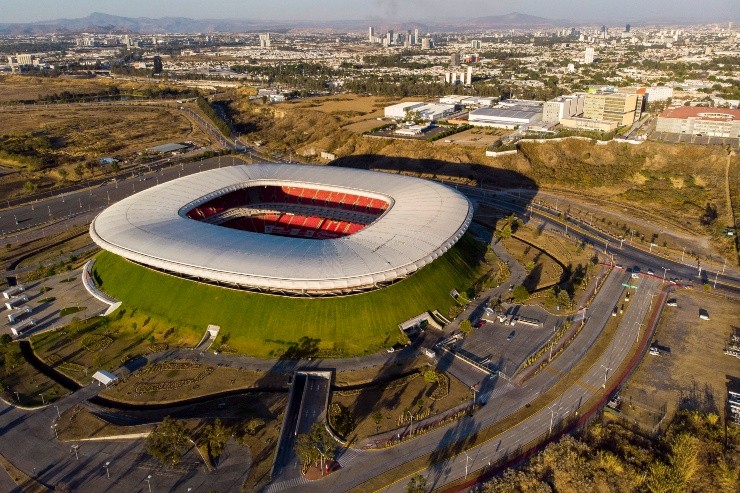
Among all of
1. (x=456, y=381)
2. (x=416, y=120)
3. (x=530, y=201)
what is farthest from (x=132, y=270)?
(x=416, y=120)

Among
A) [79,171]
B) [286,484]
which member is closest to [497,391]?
[286,484]

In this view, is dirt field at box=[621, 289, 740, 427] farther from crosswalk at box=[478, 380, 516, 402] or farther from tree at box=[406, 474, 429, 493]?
tree at box=[406, 474, 429, 493]

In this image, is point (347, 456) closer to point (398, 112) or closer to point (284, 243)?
point (284, 243)

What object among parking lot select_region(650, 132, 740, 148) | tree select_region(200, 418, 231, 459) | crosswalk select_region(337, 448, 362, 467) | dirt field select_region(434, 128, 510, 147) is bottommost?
crosswalk select_region(337, 448, 362, 467)

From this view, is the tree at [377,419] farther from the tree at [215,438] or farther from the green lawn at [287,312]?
the tree at [215,438]

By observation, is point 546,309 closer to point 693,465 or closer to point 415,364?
point 415,364

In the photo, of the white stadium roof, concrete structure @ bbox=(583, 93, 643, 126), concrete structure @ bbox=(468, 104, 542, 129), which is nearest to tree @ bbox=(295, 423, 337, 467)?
the white stadium roof

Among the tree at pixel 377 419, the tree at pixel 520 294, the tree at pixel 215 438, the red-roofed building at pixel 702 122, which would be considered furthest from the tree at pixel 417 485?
the red-roofed building at pixel 702 122
